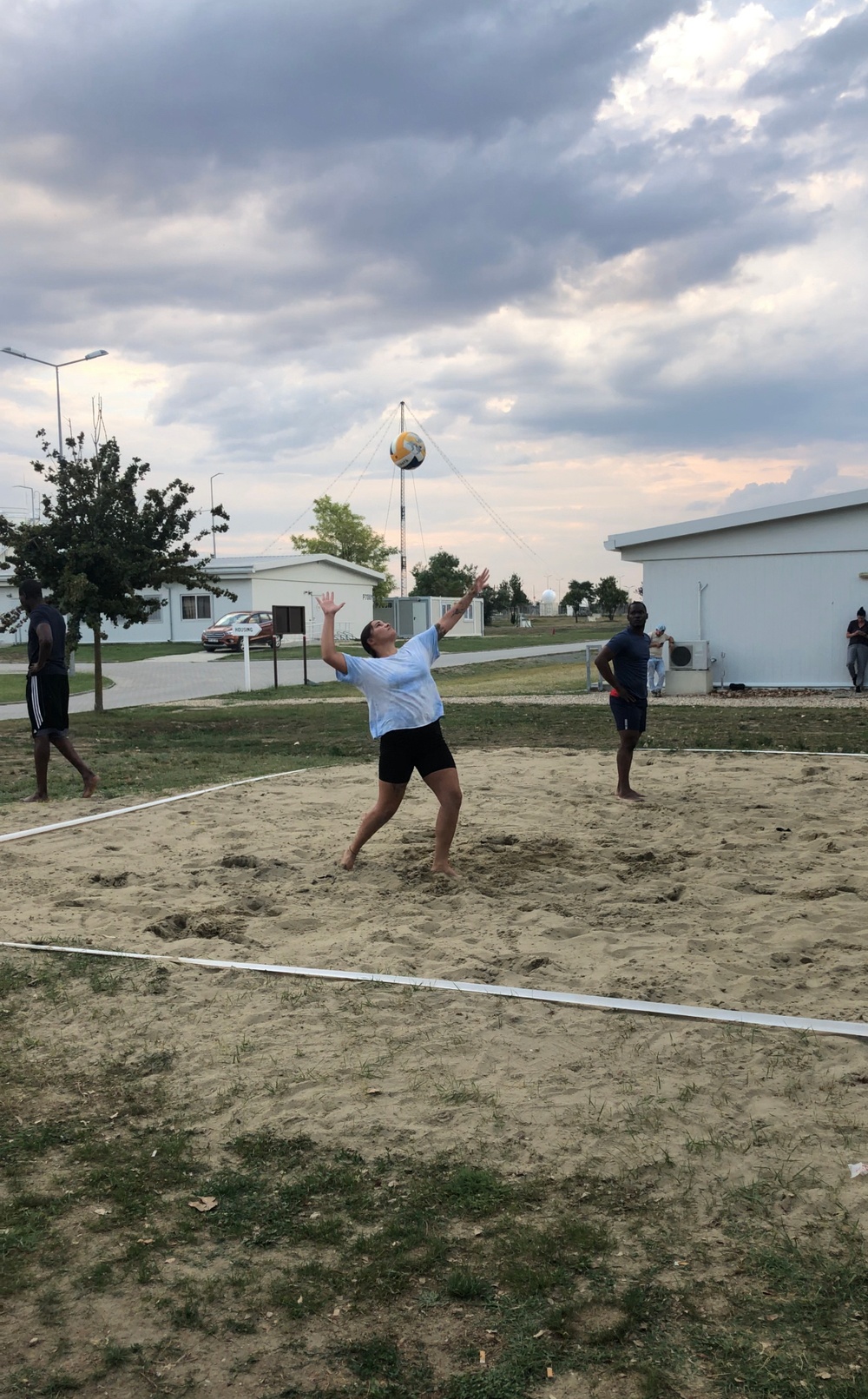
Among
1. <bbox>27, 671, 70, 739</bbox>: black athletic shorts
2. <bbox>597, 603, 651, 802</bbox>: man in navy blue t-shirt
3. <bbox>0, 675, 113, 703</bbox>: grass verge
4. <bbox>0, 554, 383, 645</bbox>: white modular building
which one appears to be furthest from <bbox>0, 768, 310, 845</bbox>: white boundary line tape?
<bbox>0, 554, 383, 645</bbox>: white modular building

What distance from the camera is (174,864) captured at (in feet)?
23.4

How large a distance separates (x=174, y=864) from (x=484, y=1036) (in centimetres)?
335

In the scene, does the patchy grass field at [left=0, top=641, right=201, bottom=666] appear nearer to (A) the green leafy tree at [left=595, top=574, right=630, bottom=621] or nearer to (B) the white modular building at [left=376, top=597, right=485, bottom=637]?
(B) the white modular building at [left=376, top=597, right=485, bottom=637]

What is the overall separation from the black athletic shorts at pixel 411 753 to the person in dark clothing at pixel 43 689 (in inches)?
154

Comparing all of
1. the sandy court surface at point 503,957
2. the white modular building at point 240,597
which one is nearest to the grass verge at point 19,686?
the white modular building at point 240,597

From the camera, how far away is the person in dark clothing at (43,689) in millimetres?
9523

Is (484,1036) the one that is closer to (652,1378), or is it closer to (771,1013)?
(771,1013)

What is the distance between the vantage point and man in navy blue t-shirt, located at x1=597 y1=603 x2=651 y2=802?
30.2 ft

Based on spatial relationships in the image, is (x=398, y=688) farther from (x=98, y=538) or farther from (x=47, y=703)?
(x=98, y=538)

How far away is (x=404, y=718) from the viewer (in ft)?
21.8

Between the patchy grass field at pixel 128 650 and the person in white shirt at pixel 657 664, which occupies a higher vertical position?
the patchy grass field at pixel 128 650

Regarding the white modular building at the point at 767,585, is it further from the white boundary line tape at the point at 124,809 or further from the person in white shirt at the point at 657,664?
the white boundary line tape at the point at 124,809

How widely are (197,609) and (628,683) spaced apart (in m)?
42.7

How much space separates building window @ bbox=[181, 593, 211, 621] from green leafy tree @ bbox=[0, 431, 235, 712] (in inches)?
1159
